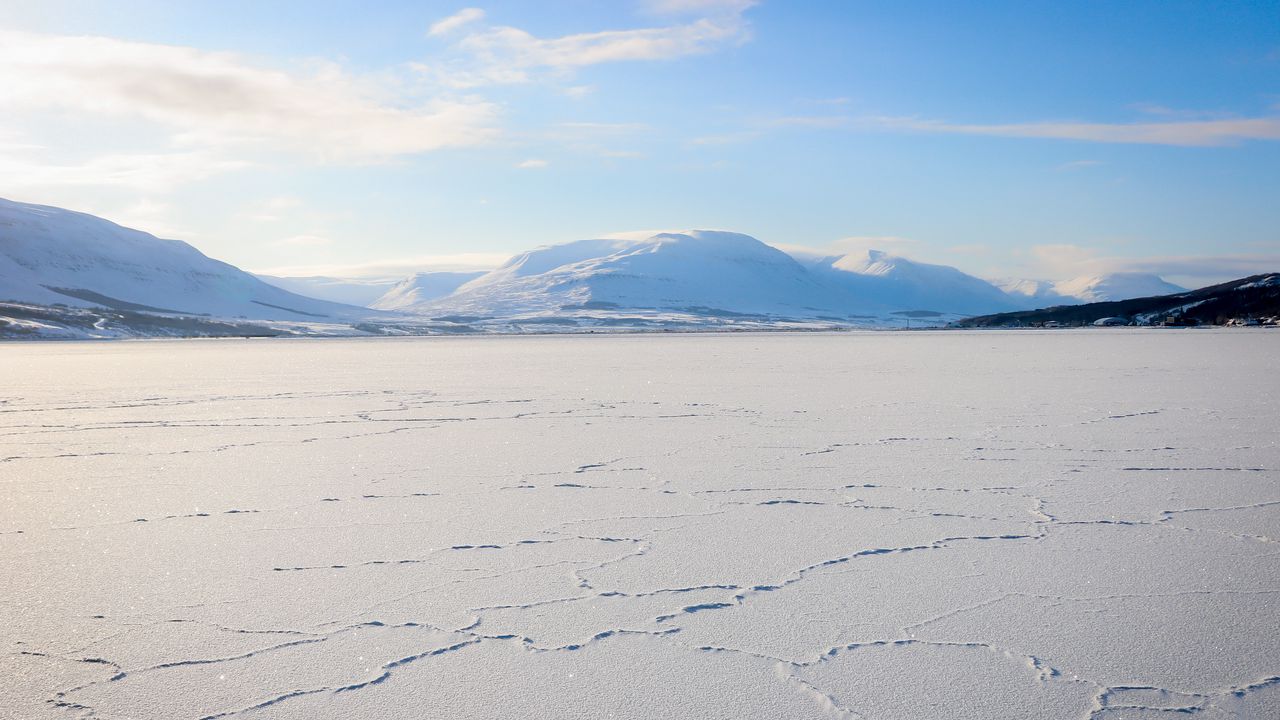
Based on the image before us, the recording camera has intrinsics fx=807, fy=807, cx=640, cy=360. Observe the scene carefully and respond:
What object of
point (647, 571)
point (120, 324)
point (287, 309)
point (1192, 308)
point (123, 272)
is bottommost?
point (647, 571)

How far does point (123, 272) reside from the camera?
384ft

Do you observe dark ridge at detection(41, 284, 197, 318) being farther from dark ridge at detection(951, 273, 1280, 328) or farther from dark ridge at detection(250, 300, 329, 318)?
dark ridge at detection(951, 273, 1280, 328)

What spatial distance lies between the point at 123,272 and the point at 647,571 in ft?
447

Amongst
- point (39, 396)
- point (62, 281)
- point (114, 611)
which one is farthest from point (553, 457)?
point (62, 281)

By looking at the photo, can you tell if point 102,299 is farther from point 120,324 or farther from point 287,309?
point 120,324

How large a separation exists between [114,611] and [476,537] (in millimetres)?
1701

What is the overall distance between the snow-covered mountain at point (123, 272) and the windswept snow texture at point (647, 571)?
344 ft

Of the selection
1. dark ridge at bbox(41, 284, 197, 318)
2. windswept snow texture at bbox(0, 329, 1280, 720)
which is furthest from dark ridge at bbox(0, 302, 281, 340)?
windswept snow texture at bbox(0, 329, 1280, 720)

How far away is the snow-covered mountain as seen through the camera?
104750mm

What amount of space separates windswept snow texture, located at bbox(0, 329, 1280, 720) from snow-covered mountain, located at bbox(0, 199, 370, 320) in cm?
10493

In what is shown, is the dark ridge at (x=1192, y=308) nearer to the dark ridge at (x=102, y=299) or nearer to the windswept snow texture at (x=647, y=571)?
the windswept snow texture at (x=647, y=571)

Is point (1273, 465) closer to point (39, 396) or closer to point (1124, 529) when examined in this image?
point (1124, 529)

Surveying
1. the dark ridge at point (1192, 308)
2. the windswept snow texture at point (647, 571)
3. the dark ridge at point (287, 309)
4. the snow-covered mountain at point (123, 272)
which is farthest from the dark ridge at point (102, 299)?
the windswept snow texture at point (647, 571)

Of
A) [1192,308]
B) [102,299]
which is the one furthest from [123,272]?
[1192,308]
